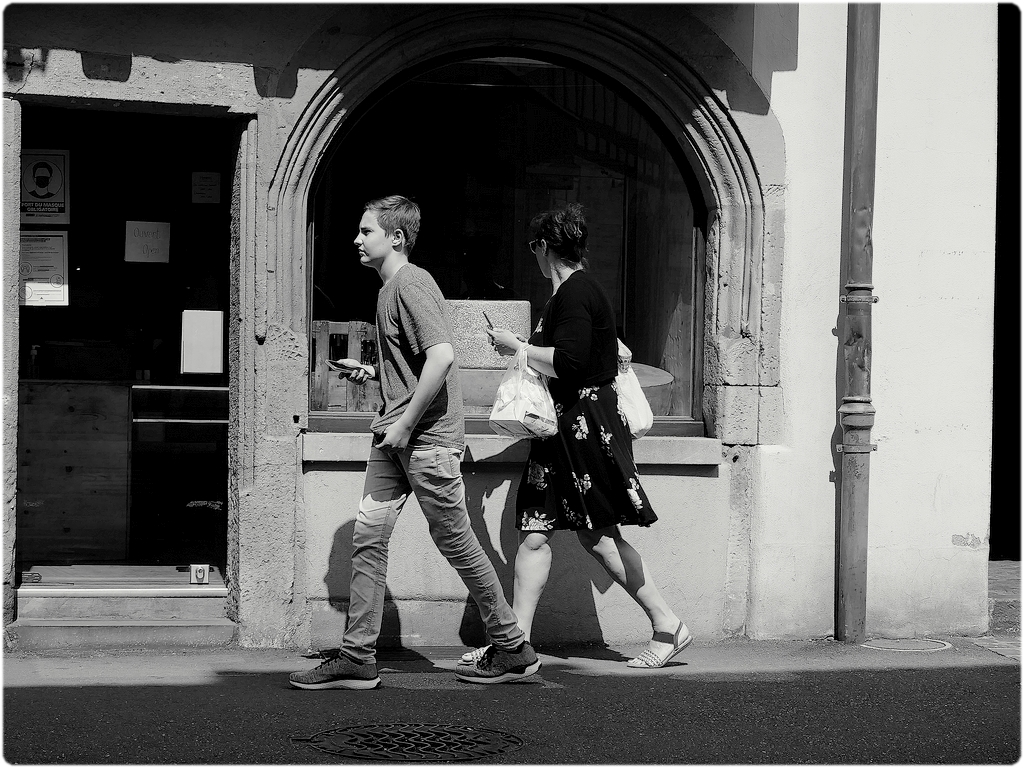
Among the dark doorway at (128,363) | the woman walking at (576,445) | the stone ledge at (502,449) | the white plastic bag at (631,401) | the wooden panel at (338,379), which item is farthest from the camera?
the dark doorway at (128,363)

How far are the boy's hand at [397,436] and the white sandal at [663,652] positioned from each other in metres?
1.56

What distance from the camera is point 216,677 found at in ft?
17.4

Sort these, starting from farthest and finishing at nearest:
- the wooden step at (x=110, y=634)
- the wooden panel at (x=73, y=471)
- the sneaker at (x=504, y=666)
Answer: the wooden panel at (x=73, y=471), the wooden step at (x=110, y=634), the sneaker at (x=504, y=666)

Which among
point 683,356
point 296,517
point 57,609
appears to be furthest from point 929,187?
point 57,609

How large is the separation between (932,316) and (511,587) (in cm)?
250

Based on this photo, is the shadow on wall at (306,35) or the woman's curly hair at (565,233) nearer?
the woman's curly hair at (565,233)

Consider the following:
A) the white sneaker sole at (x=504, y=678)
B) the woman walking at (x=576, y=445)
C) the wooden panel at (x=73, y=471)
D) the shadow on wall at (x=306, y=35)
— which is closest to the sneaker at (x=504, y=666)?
the white sneaker sole at (x=504, y=678)

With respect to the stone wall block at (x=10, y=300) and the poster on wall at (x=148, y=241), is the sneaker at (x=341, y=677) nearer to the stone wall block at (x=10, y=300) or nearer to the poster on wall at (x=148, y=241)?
the stone wall block at (x=10, y=300)

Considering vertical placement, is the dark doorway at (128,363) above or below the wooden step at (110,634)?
above

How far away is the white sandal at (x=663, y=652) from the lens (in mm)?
5562

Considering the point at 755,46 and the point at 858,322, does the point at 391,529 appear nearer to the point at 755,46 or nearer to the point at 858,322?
the point at 858,322

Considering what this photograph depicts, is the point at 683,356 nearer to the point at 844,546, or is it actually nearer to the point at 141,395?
the point at 844,546

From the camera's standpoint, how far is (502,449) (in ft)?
19.7

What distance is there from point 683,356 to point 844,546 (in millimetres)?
1244
